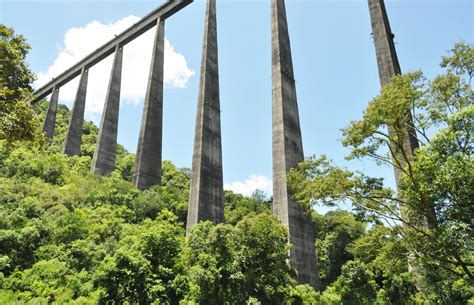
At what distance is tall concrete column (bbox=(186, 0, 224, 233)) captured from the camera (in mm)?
19203

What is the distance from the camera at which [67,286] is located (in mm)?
13258

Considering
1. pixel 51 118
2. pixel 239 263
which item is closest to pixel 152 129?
pixel 239 263

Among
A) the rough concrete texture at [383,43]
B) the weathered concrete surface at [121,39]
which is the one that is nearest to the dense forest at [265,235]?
the rough concrete texture at [383,43]

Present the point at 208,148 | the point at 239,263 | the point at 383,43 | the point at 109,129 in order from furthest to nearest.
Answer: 1. the point at 109,129
2. the point at 208,148
3. the point at 383,43
4. the point at 239,263

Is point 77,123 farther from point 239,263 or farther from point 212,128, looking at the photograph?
point 239,263

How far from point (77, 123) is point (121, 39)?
354 inches

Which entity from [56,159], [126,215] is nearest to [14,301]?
[126,215]

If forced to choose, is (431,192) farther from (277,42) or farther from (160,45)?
(160,45)

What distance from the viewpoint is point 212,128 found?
2214 cm

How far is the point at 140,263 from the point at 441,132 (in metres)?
9.11

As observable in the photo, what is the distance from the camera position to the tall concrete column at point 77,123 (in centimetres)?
3344

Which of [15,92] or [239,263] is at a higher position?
[15,92]

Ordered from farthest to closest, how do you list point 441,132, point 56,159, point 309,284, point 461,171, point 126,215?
point 56,159, point 126,215, point 309,284, point 441,132, point 461,171

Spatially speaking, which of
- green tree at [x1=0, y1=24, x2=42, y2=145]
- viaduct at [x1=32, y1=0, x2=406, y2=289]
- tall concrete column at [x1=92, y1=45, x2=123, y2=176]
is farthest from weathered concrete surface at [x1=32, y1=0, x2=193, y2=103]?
green tree at [x1=0, y1=24, x2=42, y2=145]
